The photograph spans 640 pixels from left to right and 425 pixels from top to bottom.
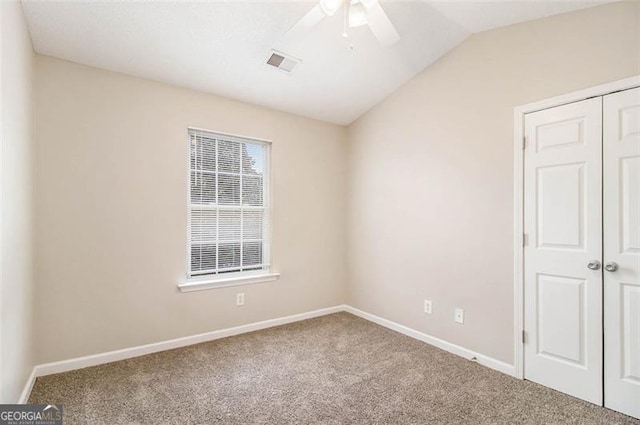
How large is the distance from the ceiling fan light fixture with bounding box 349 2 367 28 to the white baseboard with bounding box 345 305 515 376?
279 cm

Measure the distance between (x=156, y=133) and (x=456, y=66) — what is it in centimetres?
287

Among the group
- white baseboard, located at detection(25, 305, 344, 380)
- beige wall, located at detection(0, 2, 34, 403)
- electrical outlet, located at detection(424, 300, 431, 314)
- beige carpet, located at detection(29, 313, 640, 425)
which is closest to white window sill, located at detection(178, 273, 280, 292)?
white baseboard, located at detection(25, 305, 344, 380)

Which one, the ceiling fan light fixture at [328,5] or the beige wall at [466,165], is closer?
the ceiling fan light fixture at [328,5]

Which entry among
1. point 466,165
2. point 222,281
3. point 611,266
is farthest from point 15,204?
point 611,266

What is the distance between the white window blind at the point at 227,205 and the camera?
323 cm

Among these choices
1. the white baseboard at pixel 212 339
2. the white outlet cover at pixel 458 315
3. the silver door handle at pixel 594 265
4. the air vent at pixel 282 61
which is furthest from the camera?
the white outlet cover at pixel 458 315

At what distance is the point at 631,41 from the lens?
203 centimetres

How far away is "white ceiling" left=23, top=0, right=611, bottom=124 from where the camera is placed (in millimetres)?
2250

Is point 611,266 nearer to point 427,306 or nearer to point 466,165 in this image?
point 466,165

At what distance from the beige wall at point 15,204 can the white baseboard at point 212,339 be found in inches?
6.5

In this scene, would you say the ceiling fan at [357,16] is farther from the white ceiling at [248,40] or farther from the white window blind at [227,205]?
the white window blind at [227,205]

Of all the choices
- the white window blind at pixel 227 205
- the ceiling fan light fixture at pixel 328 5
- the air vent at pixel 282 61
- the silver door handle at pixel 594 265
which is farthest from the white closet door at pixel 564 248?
the white window blind at pixel 227 205

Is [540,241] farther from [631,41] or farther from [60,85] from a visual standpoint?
[60,85]

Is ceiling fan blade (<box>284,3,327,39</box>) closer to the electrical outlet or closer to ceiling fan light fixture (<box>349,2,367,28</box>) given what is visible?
ceiling fan light fixture (<box>349,2,367,28</box>)
